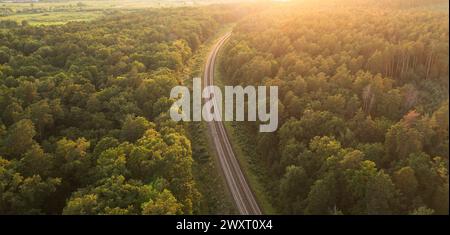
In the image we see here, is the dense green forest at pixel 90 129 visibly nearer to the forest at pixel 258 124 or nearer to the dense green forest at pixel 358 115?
the forest at pixel 258 124

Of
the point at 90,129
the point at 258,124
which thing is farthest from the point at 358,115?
the point at 90,129

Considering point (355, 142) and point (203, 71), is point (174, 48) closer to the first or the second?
point (203, 71)

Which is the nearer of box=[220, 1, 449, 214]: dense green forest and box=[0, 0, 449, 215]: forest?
box=[220, 1, 449, 214]: dense green forest

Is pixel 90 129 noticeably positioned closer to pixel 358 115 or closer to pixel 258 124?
pixel 258 124

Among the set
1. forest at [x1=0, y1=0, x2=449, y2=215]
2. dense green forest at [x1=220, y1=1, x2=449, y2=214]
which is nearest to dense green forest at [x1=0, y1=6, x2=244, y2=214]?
forest at [x1=0, y1=0, x2=449, y2=215]

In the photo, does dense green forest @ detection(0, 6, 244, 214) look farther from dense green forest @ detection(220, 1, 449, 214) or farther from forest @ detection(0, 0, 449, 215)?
dense green forest @ detection(220, 1, 449, 214)

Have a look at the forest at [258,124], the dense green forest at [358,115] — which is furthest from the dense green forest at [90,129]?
the dense green forest at [358,115]

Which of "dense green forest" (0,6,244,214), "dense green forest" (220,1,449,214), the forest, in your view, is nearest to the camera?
"dense green forest" (220,1,449,214)
